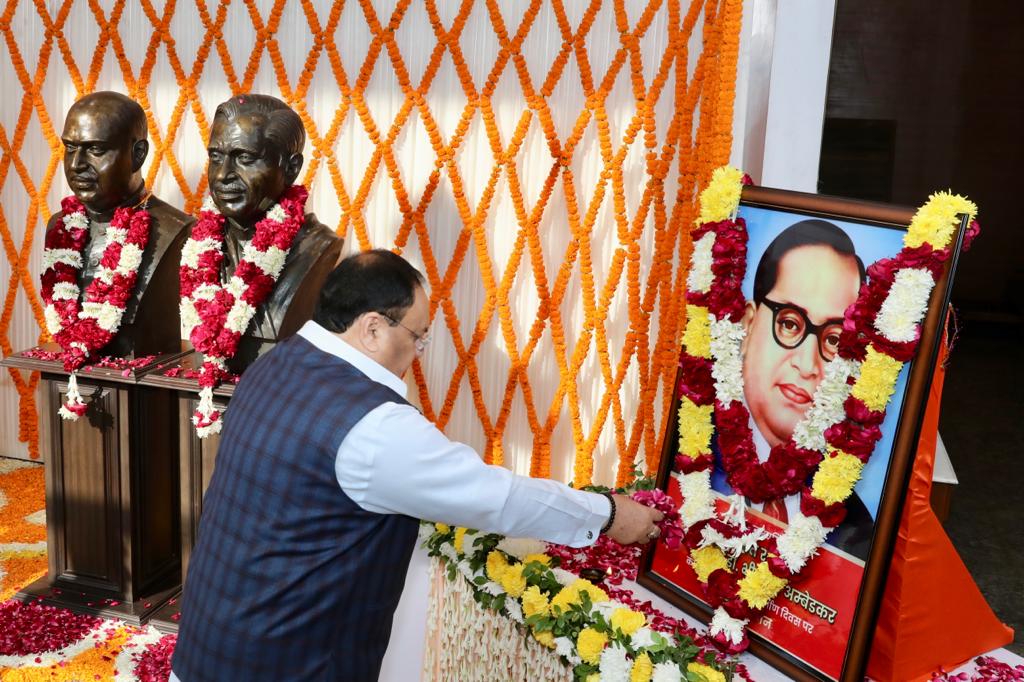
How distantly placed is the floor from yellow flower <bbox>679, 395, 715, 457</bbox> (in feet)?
5.34

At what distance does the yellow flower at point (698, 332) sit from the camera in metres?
2.22

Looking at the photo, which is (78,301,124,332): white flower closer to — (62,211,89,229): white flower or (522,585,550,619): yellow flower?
(62,211,89,229): white flower

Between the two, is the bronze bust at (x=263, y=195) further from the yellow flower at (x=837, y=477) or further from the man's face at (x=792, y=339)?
the yellow flower at (x=837, y=477)

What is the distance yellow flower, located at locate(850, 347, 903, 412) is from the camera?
1.82m

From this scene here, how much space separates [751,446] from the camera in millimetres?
2109

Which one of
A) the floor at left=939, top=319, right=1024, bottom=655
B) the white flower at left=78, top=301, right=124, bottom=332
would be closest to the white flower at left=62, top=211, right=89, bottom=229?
the white flower at left=78, top=301, right=124, bottom=332

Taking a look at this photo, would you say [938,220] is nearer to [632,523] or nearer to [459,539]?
[632,523]

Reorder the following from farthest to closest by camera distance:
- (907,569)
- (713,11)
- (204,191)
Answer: (204,191) → (713,11) → (907,569)

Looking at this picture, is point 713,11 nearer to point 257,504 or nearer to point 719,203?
point 719,203

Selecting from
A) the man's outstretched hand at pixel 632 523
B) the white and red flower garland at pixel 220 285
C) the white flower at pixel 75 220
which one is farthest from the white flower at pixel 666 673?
the white flower at pixel 75 220

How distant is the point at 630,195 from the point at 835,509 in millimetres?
2324

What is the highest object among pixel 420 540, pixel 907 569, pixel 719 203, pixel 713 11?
pixel 713 11

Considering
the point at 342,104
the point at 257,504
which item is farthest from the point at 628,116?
the point at 257,504

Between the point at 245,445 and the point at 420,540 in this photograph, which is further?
the point at 420,540
